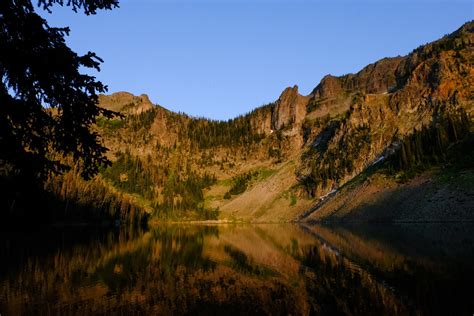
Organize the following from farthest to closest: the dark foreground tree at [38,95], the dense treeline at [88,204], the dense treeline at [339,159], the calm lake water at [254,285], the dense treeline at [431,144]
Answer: the dense treeline at [339,159] < the dense treeline at [88,204] < the dense treeline at [431,144] < the calm lake water at [254,285] < the dark foreground tree at [38,95]

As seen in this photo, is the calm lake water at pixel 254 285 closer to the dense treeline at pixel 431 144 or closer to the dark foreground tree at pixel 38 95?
the dark foreground tree at pixel 38 95

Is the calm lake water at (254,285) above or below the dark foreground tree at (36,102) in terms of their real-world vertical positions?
below

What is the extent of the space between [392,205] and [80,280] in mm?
92731

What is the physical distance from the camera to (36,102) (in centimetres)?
941

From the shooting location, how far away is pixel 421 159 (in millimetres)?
121062

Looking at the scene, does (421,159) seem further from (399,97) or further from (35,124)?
(35,124)

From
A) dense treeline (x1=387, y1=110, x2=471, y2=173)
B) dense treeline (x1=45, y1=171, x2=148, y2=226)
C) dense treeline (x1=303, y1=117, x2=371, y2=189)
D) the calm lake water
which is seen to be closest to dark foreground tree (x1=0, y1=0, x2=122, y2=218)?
the calm lake water

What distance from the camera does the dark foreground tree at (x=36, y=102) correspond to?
8898 mm

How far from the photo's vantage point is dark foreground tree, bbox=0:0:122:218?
8.90 metres

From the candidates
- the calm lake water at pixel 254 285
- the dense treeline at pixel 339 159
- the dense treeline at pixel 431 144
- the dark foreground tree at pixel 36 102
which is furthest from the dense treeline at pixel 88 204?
the dark foreground tree at pixel 36 102

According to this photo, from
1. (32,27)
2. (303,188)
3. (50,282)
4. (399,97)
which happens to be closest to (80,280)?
(50,282)

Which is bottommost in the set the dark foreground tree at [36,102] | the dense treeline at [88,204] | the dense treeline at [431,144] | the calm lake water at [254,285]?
the calm lake water at [254,285]

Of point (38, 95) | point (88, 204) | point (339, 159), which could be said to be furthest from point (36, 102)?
point (339, 159)

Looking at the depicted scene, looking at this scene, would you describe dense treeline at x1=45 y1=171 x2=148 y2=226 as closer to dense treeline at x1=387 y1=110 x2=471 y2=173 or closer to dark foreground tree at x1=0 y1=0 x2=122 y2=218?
dense treeline at x1=387 y1=110 x2=471 y2=173
